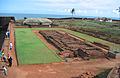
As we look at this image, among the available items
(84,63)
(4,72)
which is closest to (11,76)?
(4,72)

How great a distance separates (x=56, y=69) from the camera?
37.1ft

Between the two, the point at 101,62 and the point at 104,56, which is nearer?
the point at 101,62

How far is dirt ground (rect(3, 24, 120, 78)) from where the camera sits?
10.1m

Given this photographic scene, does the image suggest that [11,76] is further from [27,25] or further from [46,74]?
[27,25]

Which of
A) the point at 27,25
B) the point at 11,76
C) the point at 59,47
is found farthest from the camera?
the point at 27,25

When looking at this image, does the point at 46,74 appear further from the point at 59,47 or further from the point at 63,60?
the point at 59,47

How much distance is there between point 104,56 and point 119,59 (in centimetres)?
159

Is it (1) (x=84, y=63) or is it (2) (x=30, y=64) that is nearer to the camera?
(2) (x=30, y=64)

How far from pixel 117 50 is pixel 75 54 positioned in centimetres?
508

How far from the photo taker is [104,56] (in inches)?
591

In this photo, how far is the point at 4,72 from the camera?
9680mm

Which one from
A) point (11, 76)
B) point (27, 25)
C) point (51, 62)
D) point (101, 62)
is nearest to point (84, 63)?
point (101, 62)

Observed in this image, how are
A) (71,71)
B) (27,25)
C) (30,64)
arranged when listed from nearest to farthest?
(71,71)
(30,64)
(27,25)

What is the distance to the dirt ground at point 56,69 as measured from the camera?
399 inches
